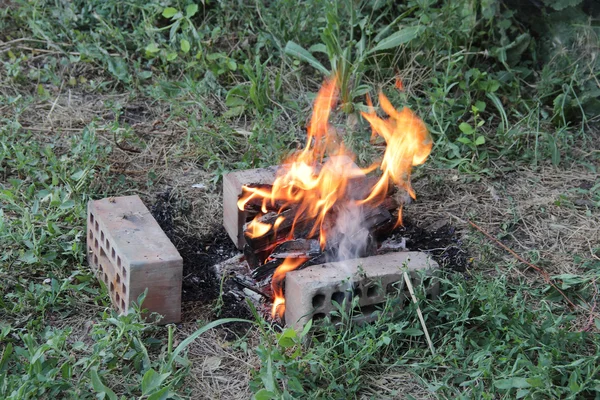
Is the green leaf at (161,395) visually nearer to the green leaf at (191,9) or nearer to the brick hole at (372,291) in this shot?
the brick hole at (372,291)

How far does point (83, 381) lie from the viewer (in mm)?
2912

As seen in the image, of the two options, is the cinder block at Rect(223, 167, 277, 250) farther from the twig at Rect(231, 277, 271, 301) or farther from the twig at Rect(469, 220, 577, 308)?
the twig at Rect(469, 220, 577, 308)

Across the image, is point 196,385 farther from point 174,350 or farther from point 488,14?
point 488,14

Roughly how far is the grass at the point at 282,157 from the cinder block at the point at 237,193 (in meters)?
0.23

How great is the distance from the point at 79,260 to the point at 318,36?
2.40 meters

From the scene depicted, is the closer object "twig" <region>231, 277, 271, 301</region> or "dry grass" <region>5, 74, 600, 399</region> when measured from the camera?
"twig" <region>231, 277, 271, 301</region>

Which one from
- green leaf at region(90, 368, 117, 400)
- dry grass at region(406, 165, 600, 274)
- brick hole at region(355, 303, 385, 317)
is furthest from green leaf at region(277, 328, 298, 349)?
dry grass at region(406, 165, 600, 274)

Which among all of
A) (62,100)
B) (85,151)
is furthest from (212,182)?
(62,100)

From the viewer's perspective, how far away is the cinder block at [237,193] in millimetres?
3697

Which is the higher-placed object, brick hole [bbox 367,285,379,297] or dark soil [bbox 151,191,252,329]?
brick hole [bbox 367,285,379,297]

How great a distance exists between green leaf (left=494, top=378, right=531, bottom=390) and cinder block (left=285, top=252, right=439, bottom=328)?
52cm

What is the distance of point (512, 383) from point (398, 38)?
2.61m

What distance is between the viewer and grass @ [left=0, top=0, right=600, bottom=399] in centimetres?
300

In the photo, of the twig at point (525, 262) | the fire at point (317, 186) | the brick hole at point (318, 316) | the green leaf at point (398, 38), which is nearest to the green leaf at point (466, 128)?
the fire at point (317, 186)
